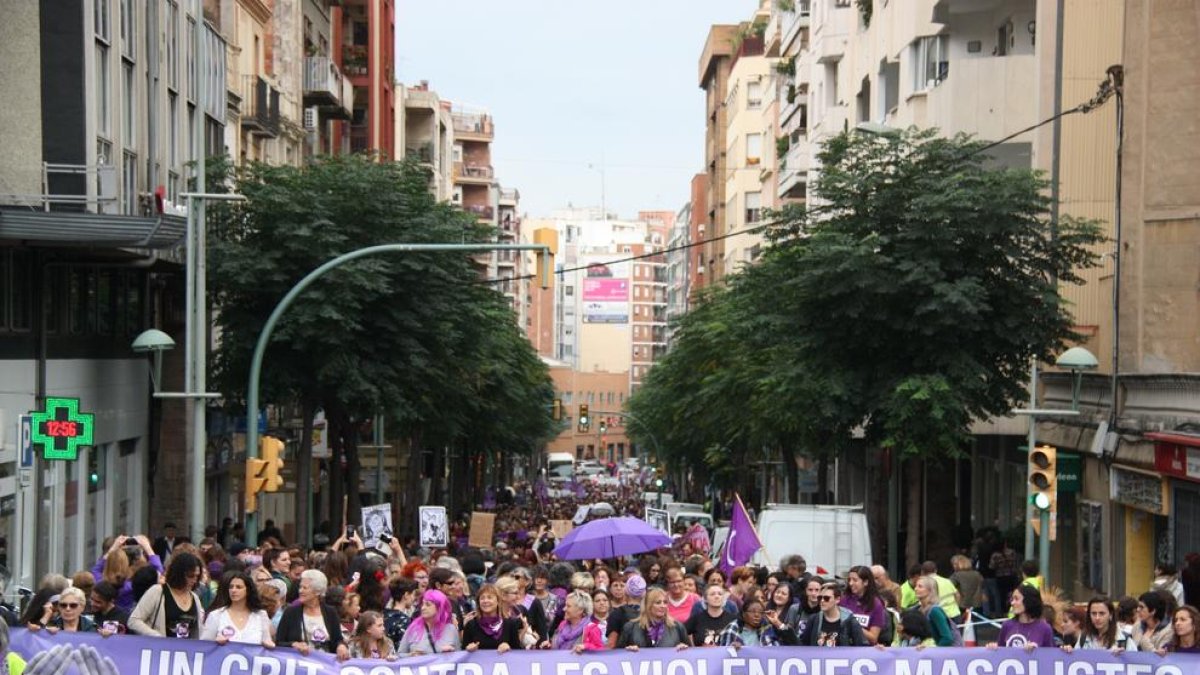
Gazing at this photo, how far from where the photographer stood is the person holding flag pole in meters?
23.6

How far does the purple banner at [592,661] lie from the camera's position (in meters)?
13.0

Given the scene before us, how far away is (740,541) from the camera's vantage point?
77.9ft

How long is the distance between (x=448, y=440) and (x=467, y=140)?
337 feet

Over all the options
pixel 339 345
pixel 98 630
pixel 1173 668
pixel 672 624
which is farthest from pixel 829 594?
pixel 339 345

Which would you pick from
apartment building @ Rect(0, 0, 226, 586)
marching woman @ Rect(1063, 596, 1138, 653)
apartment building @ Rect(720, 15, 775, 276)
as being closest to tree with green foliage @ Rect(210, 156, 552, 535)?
apartment building @ Rect(0, 0, 226, 586)

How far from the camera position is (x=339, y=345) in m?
35.2

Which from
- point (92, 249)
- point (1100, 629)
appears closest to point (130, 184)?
point (92, 249)

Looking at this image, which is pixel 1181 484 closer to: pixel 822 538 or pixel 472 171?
pixel 822 538

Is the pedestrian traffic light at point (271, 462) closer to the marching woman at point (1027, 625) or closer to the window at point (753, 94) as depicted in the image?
the marching woman at point (1027, 625)

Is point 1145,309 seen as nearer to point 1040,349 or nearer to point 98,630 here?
point 1040,349

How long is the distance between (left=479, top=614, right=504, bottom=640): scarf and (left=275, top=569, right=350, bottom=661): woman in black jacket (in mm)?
957

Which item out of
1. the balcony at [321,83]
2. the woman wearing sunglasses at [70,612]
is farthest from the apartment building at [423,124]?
the woman wearing sunglasses at [70,612]

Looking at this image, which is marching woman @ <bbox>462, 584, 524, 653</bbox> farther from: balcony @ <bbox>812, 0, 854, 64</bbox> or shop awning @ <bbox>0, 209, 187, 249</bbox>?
balcony @ <bbox>812, 0, 854, 64</bbox>

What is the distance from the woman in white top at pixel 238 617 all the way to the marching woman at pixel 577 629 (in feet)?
6.80
